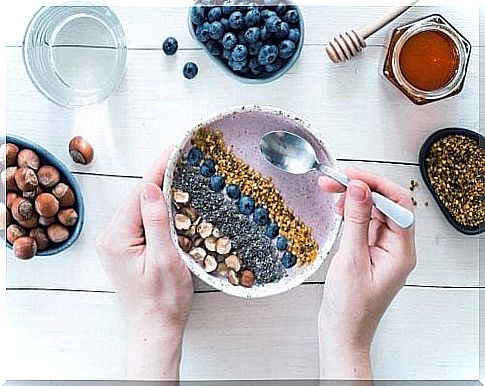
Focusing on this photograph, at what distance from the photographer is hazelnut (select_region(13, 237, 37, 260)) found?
0.98 metres

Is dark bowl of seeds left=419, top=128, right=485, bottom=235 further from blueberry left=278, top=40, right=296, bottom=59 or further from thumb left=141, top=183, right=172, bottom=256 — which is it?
thumb left=141, top=183, right=172, bottom=256

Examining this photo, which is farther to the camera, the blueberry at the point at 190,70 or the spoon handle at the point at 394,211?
the blueberry at the point at 190,70

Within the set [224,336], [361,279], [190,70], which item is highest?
[190,70]

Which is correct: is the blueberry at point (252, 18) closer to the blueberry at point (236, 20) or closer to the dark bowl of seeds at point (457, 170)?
the blueberry at point (236, 20)

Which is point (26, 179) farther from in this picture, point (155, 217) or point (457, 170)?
point (457, 170)

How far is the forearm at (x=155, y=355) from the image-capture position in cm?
99

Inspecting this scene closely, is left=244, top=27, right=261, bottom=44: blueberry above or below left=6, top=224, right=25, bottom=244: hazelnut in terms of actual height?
above

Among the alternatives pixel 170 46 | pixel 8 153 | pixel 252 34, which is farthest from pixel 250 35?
pixel 8 153

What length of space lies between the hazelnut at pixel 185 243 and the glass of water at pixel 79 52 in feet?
0.66

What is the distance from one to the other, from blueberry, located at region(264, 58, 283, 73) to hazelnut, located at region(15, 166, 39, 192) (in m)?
0.30

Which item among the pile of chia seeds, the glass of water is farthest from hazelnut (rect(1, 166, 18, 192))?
the pile of chia seeds

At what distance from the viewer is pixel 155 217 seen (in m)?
0.94

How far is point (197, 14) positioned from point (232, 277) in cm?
31

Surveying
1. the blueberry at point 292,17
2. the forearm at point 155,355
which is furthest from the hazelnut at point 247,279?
the blueberry at point 292,17
